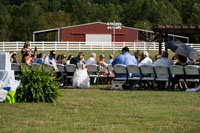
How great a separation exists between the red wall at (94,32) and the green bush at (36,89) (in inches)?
2254

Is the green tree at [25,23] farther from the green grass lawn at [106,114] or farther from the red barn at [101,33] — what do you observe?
the green grass lawn at [106,114]

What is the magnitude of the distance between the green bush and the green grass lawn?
366 mm

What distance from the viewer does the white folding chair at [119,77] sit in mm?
18703

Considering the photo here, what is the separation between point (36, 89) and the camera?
13938 millimetres

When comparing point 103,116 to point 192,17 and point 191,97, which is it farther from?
point 192,17

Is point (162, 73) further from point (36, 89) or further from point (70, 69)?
point (36, 89)

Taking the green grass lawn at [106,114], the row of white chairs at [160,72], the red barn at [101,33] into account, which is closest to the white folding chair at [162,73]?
the row of white chairs at [160,72]

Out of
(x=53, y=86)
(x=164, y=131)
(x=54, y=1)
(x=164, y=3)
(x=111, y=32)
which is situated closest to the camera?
(x=164, y=131)

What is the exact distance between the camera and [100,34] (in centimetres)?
7325

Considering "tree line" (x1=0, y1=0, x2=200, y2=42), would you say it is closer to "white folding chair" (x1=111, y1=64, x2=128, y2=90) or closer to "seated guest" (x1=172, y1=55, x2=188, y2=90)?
"seated guest" (x1=172, y1=55, x2=188, y2=90)

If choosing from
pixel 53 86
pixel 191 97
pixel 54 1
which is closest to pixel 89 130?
pixel 53 86

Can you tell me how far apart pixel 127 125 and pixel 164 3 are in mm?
98211

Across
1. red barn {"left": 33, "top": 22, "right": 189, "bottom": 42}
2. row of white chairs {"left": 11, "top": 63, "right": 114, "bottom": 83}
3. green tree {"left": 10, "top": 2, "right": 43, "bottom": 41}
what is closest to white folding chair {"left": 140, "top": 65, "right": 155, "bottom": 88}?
row of white chairs {"left": 11, "top": 63, "right": 114, "bottom": 83}

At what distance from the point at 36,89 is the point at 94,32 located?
59386 millimetres
